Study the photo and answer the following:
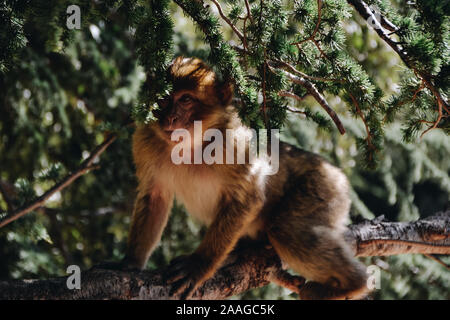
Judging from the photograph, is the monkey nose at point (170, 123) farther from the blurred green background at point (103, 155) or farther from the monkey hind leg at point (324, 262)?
the monkey hind leg at point (324, 262)

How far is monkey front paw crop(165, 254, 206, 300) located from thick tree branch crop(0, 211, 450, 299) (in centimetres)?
6

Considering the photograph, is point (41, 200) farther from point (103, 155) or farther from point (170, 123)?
point (103, 155)

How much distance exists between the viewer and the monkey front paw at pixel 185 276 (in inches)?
133

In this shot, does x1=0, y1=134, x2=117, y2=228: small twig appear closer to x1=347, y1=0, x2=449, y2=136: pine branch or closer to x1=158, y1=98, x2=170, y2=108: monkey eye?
x1=158, y1=98, x2=170, y2=108: monkey eye

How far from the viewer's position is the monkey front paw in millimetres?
3377

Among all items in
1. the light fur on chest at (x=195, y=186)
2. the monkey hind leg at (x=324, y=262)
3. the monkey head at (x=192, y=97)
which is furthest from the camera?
the light fur on chest at (x=195, y=186)

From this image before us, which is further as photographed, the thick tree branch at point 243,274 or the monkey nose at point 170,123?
the monkey nose at point 170,123

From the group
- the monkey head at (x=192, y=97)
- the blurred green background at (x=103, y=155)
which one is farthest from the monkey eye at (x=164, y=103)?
the blurred green background at (x=103, y=155)

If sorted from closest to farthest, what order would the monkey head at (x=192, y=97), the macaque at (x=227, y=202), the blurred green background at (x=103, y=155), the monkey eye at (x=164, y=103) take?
the monkey eye at (x=164, y=103), the monkey head at (x=192, y=97), the macaque at (x=227, y=202), the blurred green background at (x=103, y=155)

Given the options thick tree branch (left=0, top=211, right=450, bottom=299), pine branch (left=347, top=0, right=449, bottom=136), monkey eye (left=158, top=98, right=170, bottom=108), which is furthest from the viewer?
monkey eye (left=158, top=98, right=170, bottom=108)

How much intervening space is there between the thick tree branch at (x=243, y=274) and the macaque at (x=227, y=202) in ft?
0.45

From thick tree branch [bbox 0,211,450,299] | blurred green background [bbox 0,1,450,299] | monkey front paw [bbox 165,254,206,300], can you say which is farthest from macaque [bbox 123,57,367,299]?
blurred green background [bbox 0,1,450,299]

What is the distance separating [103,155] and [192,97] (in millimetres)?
1747

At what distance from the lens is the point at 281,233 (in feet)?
12.8
